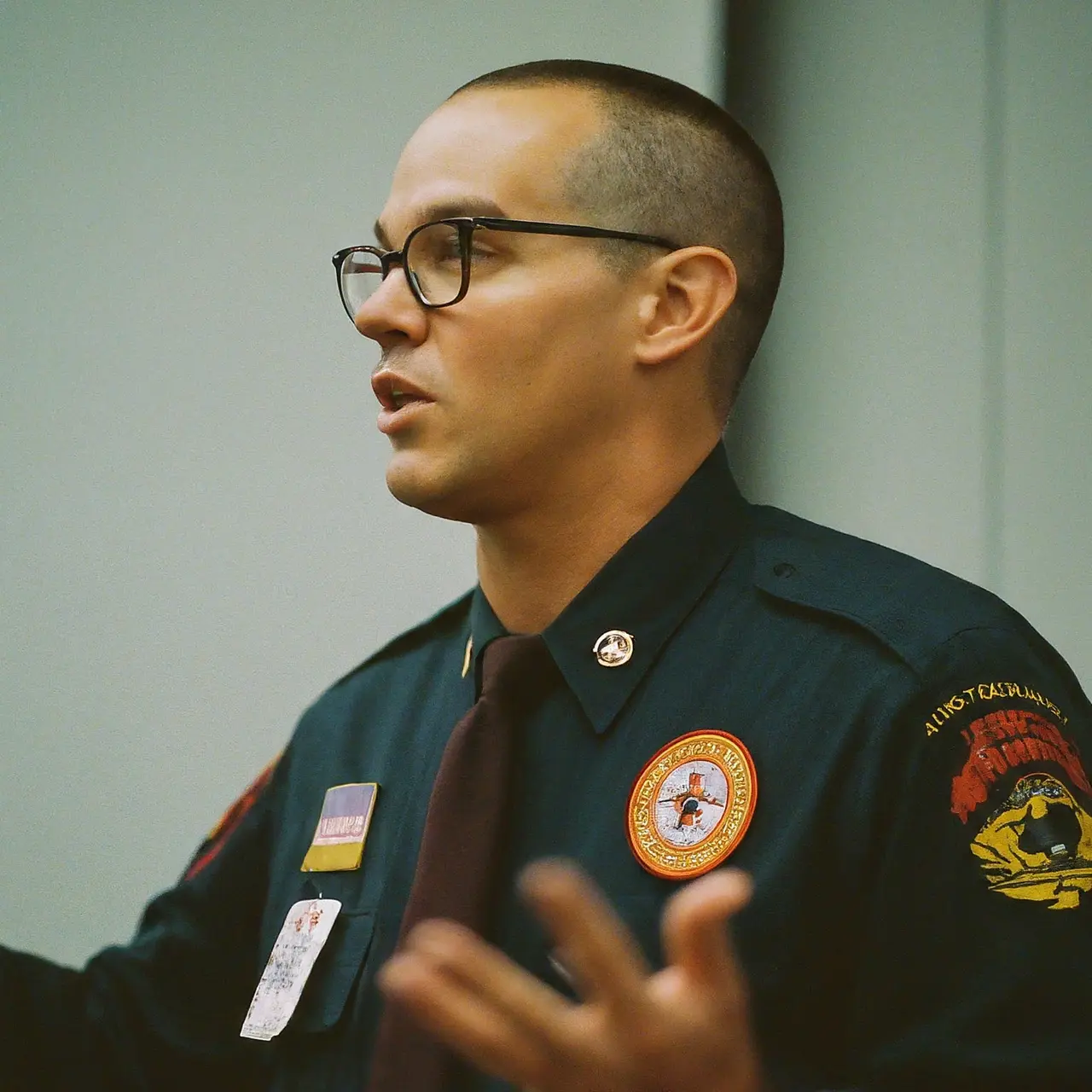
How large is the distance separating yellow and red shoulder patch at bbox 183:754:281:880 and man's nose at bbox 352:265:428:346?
419 mm

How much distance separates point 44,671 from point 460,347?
2.29 feet

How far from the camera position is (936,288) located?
140 cm

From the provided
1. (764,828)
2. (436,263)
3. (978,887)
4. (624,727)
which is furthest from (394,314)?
(978,887)

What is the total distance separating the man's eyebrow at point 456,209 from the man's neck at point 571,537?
22cm

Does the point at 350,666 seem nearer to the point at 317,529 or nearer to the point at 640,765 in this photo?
the point at 317,529

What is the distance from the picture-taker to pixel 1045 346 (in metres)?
1.33

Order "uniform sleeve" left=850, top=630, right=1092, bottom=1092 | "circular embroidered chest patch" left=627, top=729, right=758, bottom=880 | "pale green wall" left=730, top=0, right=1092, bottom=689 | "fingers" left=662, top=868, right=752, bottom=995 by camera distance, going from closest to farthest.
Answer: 1. "fingers" left=662, top=868, right=752, bottom=995
2. "uniform sleeve" left=850, top=630, right=1092, bottom=1092
3. "circular embroidered chest patch" left=627, top=729, right=758, bottom=880
4. "pale green wall" left=730, top=0, right=1092, bottom=689

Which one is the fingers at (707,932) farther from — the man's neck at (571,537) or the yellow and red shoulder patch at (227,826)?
the yellow and red shoulder patch at (227,826)

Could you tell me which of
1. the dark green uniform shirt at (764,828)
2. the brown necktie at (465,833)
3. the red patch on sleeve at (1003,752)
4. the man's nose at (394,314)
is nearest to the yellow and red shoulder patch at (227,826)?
the dark green uniform shirt at (764,828)

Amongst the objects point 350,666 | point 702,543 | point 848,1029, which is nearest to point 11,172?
point 350,666

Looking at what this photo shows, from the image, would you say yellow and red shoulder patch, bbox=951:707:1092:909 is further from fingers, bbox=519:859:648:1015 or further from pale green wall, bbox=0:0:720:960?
pale green wall, bbox=0:0:720:960

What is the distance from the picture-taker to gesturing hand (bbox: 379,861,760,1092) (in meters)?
0.54

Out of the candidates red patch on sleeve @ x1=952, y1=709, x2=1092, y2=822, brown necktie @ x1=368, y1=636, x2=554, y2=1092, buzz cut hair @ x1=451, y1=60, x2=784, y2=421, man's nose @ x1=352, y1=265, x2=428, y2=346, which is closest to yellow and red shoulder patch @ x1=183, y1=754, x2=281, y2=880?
brown necktie @ x1=368, y1=636, x2=554, y2=1092

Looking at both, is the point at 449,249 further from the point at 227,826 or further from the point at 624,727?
the point at 227,826
